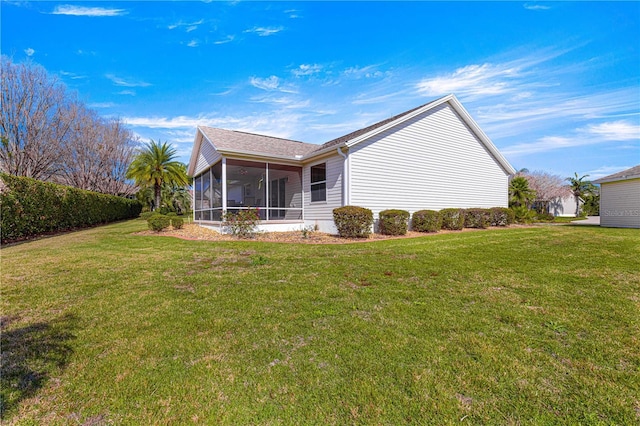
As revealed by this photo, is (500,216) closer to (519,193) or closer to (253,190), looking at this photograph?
(519,193)

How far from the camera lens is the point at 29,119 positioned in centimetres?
1834

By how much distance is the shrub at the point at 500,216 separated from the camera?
591 inches

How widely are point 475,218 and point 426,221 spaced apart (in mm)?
3926

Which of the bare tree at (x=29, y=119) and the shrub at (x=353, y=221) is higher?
the bare tree at (x=29, y=119)

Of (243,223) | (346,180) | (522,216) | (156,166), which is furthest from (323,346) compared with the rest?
(156,166)

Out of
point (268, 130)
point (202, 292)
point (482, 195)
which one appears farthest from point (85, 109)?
point (482, 195)

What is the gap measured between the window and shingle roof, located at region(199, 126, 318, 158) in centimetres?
134

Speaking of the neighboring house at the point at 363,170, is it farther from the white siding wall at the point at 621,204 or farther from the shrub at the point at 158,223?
the white siding wall at the point at 621,204

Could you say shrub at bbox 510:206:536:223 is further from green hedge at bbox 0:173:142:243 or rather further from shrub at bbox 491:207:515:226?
green hedge at bbox 0:173:142:243

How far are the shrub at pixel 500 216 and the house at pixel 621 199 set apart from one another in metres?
6.25

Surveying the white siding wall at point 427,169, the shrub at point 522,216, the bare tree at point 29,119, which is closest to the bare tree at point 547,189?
the shrub at point 522,216

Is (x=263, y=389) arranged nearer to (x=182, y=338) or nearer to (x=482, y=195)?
(x=182, y=338)

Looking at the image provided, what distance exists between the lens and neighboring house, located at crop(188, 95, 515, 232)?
38.9ft

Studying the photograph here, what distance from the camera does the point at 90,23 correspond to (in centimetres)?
873
